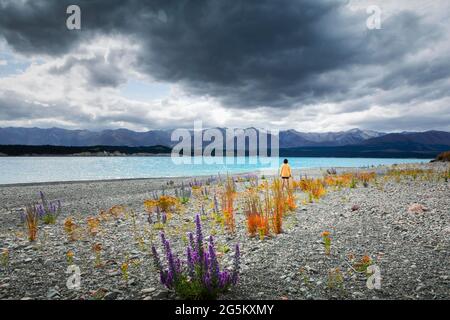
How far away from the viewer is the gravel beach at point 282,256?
4555 mm

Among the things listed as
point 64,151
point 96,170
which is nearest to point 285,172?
point 96,170

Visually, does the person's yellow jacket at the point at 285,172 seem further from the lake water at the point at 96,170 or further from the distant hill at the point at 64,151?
the distant hill at the point at 64,151

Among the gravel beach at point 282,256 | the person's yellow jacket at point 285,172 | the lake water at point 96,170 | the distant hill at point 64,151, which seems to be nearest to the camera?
the gravel beach at point 282,256

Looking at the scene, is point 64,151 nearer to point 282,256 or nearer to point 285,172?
point 285,172

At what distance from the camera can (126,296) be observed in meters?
4.46

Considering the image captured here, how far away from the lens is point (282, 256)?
6.02 metres

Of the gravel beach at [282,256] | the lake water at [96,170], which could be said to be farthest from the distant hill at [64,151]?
the gravel beach at [282,256]

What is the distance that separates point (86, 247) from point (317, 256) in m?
5.77

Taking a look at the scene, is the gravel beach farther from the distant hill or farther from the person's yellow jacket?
the distant hill

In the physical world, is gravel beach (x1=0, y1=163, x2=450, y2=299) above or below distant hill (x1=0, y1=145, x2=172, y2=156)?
below

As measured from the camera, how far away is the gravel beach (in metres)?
4.55

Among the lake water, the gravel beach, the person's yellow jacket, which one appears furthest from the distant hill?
the gravel beach
